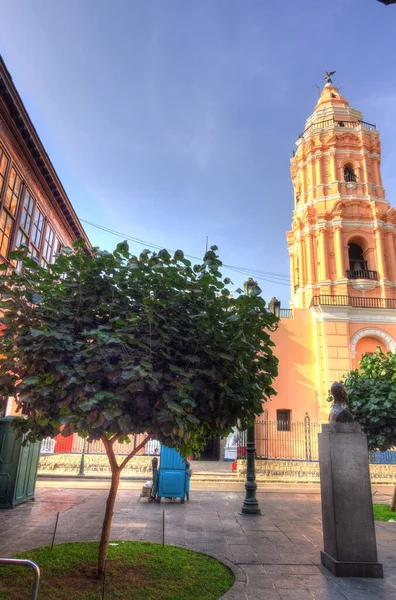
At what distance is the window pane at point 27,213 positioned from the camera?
12.8 meters

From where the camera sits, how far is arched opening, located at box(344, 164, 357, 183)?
26.8 m

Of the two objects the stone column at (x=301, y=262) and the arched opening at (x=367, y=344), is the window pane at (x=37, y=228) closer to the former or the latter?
the stone column at (x=301, y=262)

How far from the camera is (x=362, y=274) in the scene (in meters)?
24.3

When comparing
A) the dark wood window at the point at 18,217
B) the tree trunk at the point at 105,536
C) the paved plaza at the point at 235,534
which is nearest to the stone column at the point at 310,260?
the paved plaza at the point at 235,534

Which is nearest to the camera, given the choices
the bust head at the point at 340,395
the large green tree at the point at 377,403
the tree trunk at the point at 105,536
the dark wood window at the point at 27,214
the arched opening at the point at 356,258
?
the tree trunk at the point at 105,536

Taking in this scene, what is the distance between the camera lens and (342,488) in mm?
5797

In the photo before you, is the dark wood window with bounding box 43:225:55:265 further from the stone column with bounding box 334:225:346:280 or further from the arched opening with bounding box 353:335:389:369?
the arched opening with bounding box 353:335:389:369

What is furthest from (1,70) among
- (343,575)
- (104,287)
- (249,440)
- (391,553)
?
(391,553)

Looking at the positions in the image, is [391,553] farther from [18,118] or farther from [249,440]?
[18,118]

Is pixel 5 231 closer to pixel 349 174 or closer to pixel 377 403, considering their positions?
pixel 377 403

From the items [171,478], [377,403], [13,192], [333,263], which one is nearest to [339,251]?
[333,263]

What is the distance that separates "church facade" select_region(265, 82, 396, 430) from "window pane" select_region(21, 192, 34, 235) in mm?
14738

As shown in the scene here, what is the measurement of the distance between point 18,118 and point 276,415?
18.1 metres

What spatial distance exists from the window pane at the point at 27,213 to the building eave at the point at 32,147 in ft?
3.52
